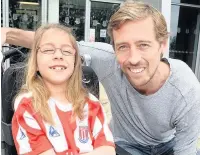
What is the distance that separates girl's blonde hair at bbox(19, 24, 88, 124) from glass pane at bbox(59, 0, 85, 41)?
4814mm

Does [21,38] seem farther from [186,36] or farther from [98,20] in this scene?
[186,36]

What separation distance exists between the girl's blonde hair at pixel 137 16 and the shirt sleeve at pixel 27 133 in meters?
0.56

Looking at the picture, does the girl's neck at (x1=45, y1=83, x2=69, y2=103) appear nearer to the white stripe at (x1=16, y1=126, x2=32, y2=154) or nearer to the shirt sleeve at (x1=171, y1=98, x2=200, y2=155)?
the white stripe at (x1=16, y1=126, x2=32, y2=154)

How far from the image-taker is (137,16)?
5.05 feet

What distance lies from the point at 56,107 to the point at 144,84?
0.46m

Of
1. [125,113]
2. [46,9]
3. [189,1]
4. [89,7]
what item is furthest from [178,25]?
[125,113]

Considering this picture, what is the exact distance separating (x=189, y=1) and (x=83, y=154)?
7.01m

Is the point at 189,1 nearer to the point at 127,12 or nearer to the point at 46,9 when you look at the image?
the point at 46,9

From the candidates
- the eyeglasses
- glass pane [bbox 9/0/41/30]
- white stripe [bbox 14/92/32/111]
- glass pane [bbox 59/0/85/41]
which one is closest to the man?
the eyeglasses

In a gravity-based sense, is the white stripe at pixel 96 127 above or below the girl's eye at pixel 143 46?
below

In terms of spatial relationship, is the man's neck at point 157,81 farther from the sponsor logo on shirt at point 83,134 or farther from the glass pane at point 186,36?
the glass pane at point 186,36

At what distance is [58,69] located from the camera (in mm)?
1567

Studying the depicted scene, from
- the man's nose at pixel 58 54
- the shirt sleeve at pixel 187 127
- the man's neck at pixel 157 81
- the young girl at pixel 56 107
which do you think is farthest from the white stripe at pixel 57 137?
the shirt sleeve at pixel 187 127

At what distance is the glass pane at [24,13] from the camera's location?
604 cm
